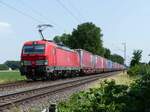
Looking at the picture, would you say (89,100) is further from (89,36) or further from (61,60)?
(89,36)

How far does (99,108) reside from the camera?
1138 cm

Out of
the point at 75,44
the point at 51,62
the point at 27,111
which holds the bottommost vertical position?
the point at 27,111

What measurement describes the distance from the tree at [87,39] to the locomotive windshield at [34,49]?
96.8 metres

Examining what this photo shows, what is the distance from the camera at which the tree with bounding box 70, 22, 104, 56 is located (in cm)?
13425

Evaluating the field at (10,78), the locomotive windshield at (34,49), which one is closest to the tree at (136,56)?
the field at (10,78)

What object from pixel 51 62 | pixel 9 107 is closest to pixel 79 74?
pixel 51 62

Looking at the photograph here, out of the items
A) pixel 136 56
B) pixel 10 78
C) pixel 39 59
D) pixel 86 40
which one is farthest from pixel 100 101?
pixel 86 40

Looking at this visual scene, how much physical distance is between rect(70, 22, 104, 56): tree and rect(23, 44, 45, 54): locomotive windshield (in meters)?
96.8

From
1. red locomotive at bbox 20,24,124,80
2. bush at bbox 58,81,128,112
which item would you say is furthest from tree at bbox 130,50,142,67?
bush at bbox 58,81,128,112

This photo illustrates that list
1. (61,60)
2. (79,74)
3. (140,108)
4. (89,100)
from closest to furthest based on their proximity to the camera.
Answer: (140,108), (89,100), (61,60), (79,74)

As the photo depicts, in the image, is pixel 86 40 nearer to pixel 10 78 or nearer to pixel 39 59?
pixel 10 78

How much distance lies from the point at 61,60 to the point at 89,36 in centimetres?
9805

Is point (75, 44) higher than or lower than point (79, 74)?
higher

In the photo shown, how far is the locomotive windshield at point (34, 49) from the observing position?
35406mm
